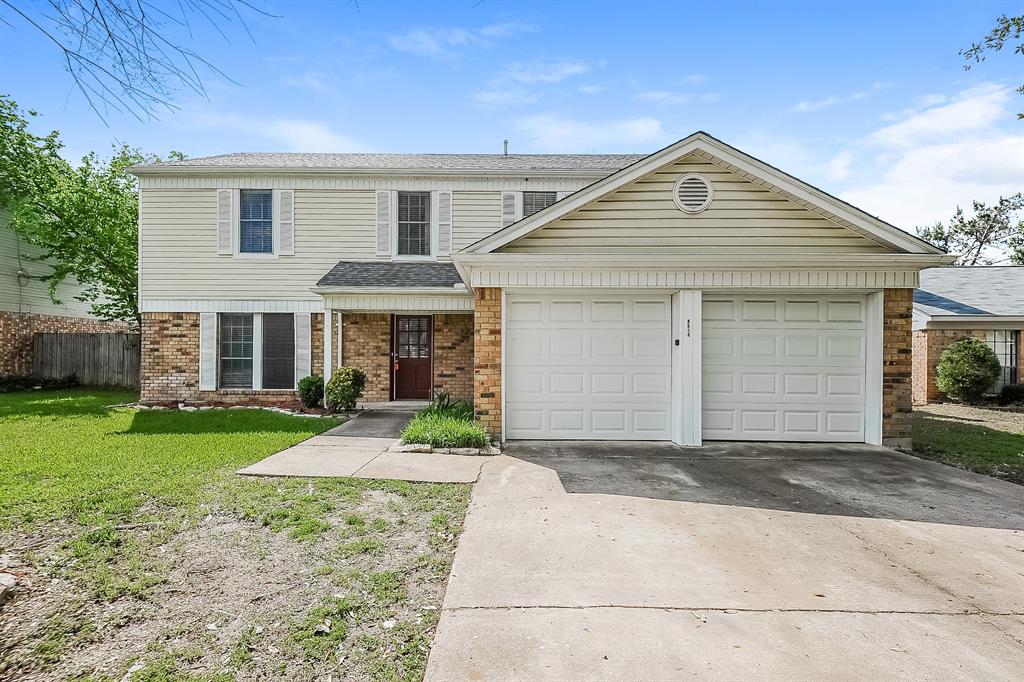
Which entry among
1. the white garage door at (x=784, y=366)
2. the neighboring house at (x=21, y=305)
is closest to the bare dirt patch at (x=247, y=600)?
the white garage door at (x=784, y=366)

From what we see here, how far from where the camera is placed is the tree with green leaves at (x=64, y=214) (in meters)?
16.0

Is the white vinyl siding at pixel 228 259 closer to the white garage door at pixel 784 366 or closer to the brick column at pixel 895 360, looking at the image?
the white garage door at pixel 784 366

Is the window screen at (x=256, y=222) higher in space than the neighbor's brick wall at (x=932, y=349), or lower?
higher

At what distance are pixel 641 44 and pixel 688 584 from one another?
200 inches

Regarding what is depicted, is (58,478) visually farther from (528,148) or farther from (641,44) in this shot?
(528,148)

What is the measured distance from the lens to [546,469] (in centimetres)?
656

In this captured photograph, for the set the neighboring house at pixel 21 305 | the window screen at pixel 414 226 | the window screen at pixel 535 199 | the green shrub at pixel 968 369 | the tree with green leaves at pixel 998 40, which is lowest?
the green shrub at pixel 968 369

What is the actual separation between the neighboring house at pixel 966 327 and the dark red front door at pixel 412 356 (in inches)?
544

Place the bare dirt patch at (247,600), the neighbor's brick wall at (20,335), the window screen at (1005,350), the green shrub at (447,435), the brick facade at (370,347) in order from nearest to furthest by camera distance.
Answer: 1. the bare dirt patch at (247,600)
2. the green shrub at (447,435)
3. the brick facade at (370,347)
4. the window screen at (1005,350)
5. the neighbor's brick wall at (20,335)

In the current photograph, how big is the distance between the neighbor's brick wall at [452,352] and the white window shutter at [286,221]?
387cm

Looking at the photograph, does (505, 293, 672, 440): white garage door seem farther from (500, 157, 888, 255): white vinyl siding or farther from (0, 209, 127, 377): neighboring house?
(0, 209, 127, 377): neighboring house

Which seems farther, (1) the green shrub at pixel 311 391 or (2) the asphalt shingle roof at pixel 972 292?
(2) the asphalt shingle roof at pixel 972 292

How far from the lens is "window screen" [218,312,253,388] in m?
12.4

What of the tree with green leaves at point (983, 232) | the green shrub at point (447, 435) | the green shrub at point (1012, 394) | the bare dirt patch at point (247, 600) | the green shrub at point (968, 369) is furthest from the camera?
the tree with green leaves at point (983, 232)
